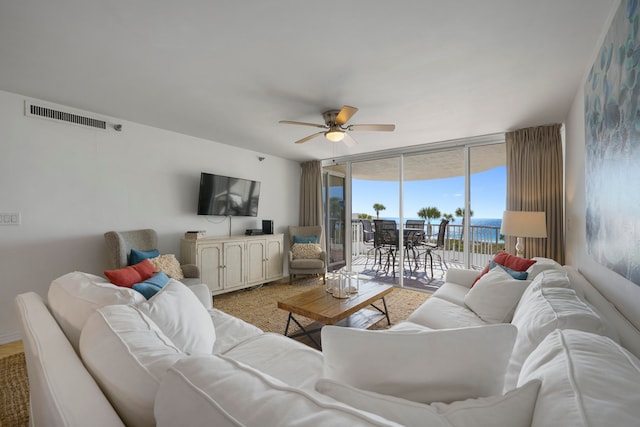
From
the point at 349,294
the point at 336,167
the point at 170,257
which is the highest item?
the point at 336,167

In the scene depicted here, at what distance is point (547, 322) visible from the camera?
1049 millimetres

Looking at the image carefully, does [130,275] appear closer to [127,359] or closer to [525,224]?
[127,359]

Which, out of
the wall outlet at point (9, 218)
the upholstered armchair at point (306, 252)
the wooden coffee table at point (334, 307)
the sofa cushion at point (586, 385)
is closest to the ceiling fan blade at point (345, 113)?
the wooden coffee table at point (334, 307)

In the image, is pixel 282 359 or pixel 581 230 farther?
pixel 581 230

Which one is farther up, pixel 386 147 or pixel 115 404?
pixel 386 147

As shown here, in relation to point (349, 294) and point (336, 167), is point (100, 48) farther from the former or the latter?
point (336, 167)

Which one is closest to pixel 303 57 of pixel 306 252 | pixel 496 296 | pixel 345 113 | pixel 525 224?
pixel 345 113

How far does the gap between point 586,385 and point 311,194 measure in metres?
5.00

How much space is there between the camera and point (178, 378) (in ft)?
1.75

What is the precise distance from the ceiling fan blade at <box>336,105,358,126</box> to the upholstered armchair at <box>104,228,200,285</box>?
2391mm

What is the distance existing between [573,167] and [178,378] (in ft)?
11.8

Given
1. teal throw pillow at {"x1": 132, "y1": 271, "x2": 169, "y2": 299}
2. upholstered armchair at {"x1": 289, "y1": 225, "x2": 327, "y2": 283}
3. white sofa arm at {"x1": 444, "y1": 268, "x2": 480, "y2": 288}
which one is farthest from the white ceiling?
upholstered armchair at {"x1": 289, "y1": 225, "x2": 327, "y2": 283}

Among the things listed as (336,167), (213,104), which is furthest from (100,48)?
(336,167)

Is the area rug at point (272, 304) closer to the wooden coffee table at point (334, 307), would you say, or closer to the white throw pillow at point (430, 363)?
the wooden coffee table at point (334, 307)
